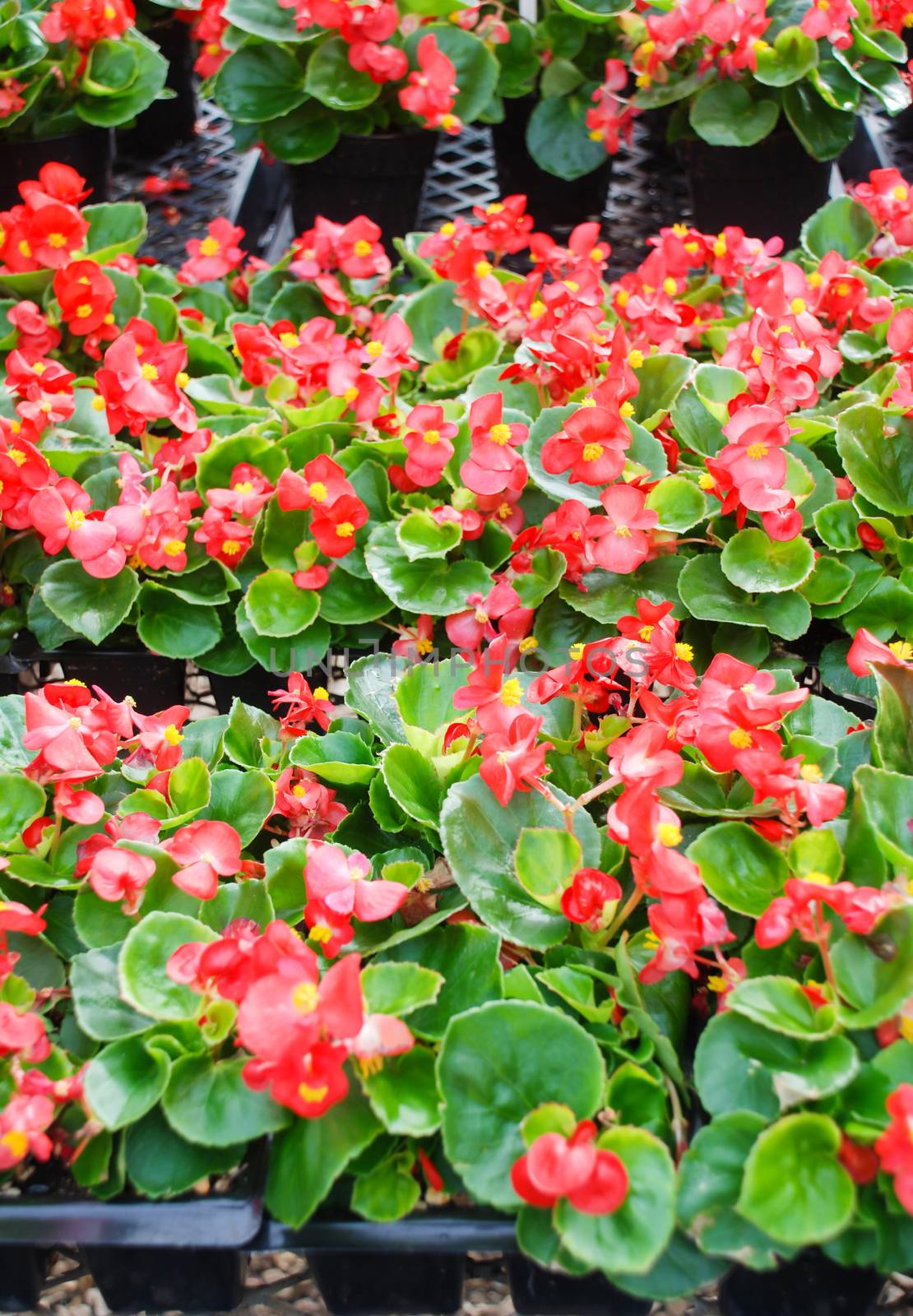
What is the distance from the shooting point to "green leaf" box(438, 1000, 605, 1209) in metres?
0.55

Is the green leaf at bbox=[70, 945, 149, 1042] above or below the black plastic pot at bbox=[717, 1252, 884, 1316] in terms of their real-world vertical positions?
above

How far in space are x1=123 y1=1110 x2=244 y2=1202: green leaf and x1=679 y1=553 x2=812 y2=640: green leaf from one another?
509mm

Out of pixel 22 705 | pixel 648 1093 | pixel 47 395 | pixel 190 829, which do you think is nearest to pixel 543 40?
pixel 47 395

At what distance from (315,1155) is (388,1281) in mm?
116

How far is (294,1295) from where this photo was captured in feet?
2.35

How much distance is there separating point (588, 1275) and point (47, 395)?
0.83m

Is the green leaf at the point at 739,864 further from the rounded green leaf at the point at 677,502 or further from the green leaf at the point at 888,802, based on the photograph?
the rounded green leaf at the point at 677,502

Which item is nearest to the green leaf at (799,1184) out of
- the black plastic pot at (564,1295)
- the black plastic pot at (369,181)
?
the black plastic pot at (564,1295)

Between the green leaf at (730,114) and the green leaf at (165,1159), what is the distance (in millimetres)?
1381

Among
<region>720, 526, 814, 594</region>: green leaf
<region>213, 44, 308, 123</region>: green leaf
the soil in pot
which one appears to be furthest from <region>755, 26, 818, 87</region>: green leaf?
the soil in pot

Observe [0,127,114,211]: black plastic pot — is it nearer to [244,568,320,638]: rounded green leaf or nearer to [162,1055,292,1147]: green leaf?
[244,568,320,638]: rounded green leaf

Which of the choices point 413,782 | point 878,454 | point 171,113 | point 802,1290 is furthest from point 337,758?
point 171,113

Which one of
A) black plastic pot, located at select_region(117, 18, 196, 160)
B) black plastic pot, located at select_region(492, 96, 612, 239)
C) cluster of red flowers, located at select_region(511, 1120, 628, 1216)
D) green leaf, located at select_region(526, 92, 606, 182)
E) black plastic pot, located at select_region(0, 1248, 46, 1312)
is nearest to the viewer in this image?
cluster of red flowers, located at select_region(511, 1120, 628, 1216)

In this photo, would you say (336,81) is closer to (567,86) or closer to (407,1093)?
(567,86)
